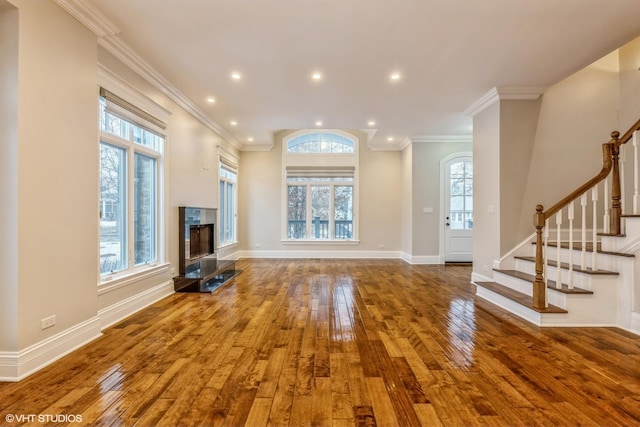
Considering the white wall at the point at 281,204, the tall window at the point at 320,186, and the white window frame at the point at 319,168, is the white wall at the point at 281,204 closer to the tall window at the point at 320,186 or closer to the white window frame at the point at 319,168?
the white window frame at the point at 319,168

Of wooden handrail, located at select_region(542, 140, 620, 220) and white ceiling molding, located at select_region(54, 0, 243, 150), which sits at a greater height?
white ceiling molding, located at select_region(54, 0, 243, 150)

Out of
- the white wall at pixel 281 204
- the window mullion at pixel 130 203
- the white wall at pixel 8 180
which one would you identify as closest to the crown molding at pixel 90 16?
the white wall at pixel 8 180

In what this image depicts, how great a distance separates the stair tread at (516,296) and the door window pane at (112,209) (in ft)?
14.5

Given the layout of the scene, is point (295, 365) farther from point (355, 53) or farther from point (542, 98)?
point (542, 98)

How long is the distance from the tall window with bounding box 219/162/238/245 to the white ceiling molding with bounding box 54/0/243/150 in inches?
78.7

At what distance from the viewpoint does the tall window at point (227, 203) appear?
709cm

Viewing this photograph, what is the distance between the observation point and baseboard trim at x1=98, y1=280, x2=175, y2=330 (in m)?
3.12

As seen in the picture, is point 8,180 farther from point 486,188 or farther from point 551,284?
point 486,188

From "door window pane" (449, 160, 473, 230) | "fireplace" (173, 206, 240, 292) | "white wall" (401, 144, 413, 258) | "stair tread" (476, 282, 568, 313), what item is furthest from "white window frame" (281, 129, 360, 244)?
"stair tread" (476, 282, 568, 313)

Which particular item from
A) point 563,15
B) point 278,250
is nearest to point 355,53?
point 563,15

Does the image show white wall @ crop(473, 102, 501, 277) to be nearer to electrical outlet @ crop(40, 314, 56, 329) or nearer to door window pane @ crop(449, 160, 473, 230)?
door window pane @ crop(449, 160, 473, 230)

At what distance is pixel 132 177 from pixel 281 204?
15.7ft

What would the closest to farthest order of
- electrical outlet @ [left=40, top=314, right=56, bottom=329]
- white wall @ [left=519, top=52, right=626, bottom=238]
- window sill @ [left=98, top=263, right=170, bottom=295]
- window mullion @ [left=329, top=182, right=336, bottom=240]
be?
electrical outlet @ [left=40, top=314, right=56, bottom=329], window sill @ [left=98, top=263, right=170, bottom=295], white wall @ [left=519, top=52, right=626, bottom=238], window mullion @ [left=329, top=182, right=336, bottom=240]

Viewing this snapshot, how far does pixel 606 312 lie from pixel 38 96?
525 cm
